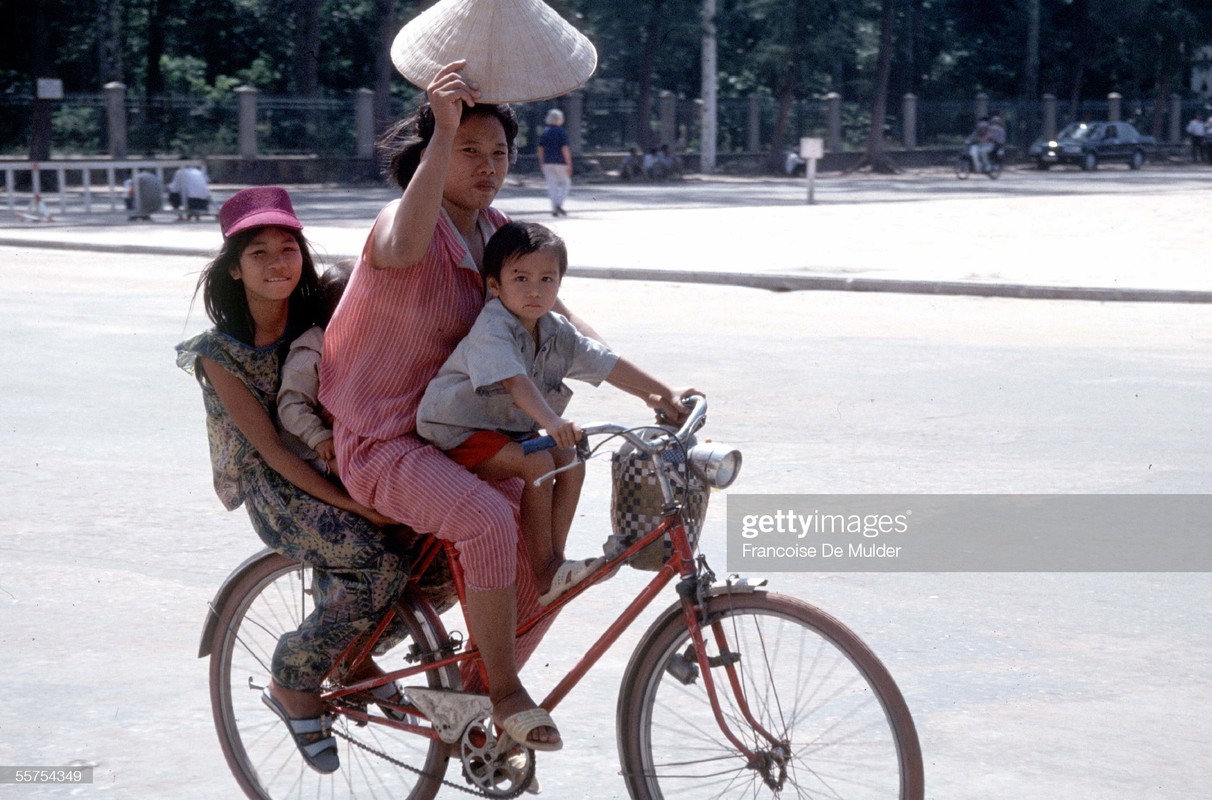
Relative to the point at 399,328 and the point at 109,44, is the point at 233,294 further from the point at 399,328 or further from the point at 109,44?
the point at 109,44

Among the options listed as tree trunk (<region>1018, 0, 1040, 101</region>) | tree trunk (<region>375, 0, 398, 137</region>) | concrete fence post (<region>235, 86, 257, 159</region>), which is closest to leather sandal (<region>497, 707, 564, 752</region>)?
tree trunk (<region>375, 0, 398, 137</region>)

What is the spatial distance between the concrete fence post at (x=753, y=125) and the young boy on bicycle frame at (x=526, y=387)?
51781 mm

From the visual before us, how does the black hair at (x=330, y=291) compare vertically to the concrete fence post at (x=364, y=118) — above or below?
below

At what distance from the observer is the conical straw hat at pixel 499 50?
3.45 meters

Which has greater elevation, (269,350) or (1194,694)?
(269,350)

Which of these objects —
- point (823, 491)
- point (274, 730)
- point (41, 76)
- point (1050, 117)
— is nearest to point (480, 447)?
point (274, 730)

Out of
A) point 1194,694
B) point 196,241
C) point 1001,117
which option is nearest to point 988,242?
point 196,241

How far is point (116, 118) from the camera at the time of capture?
39.7 metres

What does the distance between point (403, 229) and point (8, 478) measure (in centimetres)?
484

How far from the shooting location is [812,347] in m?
12.1

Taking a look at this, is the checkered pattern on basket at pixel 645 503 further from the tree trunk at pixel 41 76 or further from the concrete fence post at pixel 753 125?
the concrete fence post at pixel 753 125

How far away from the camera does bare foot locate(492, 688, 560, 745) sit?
3514 mm

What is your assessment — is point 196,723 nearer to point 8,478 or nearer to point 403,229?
point 403,229

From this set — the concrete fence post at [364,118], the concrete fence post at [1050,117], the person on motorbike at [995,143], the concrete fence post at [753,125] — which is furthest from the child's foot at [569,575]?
the concrete fence post at [1050,117]
